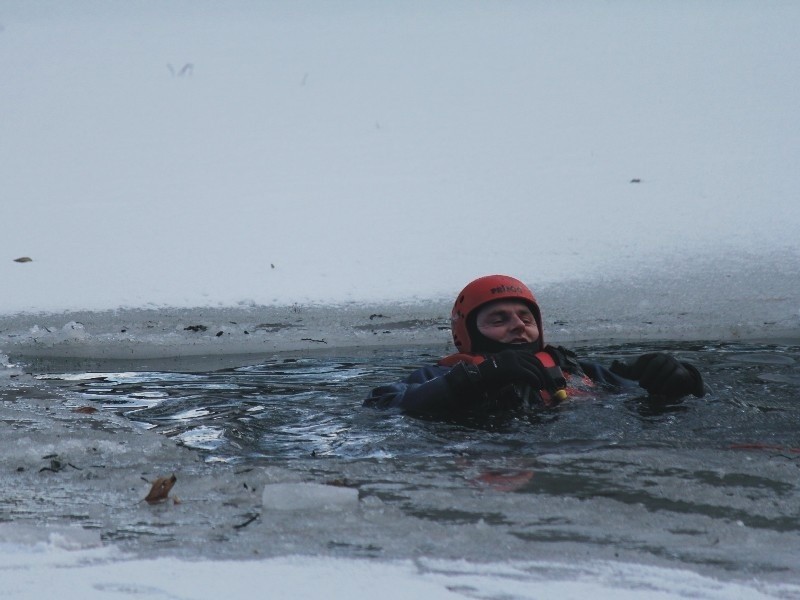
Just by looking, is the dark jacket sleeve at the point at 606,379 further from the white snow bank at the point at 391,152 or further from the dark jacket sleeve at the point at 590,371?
the white snow bank at the point at 391,152

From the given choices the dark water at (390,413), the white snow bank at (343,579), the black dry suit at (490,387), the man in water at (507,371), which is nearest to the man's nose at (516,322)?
the man in water at (507,371)

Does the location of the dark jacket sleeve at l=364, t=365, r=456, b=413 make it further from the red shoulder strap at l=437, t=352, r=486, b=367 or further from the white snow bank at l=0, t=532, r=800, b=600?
the white snow bank at l=0, t=532, r=800, b=600

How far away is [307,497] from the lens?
2594mm

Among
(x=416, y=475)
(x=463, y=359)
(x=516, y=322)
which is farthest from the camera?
(x=516, y=322)

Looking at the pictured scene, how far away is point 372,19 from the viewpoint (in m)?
13.3

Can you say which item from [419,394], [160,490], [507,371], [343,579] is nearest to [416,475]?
[160,490]

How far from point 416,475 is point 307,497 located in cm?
53

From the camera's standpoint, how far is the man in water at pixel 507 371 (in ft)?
14.2

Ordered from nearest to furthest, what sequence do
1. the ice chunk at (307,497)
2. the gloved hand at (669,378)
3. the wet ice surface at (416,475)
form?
the wet ice surface at (416,475)
the ice chunk at (307,497)
the gloved hand at (669,378)

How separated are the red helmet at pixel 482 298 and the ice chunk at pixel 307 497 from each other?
2.54 metres

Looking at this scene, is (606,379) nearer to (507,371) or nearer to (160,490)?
(507,371)

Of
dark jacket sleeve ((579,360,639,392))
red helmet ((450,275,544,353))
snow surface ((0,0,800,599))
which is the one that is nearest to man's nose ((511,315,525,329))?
red helmet ((450,275,544,353))

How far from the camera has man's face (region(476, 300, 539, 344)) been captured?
4.99m

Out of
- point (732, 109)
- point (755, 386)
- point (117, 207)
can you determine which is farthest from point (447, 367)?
point (732, 109)
